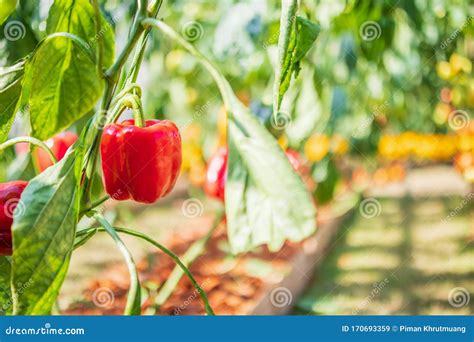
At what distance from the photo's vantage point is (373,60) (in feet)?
4.76

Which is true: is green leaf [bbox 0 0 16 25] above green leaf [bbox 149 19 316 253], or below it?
above

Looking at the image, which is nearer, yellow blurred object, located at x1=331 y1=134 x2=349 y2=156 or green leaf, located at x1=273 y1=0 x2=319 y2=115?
green leaf, located at x1=273 y1=0 x2=319 y2=115

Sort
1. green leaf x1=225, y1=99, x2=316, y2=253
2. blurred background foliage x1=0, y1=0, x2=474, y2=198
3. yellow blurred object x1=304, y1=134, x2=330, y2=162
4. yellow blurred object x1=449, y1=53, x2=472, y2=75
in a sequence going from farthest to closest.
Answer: yellow blurred object x1=449, y1=53, x2=472, y2=75 < yellow blurred object x1=304, y1=134, x2=330, y2=162 < blurred background foliage x1=0, y1=0, x2=474, y2=198 < green leaf x1=225, y1=99, x2=316, y2=253

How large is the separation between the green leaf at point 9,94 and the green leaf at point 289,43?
0.23 m

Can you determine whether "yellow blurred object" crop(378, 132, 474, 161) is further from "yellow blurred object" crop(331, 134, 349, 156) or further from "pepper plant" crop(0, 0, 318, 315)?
"pepper plant" crop(0, 0, 318, 315)

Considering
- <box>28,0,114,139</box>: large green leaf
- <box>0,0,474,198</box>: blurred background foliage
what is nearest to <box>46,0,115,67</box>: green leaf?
<box>28,0,114,139</box>: large green leaf

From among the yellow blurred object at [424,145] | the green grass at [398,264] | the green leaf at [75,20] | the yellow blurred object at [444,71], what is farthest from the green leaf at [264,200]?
the yellow blurred object at [424,145]

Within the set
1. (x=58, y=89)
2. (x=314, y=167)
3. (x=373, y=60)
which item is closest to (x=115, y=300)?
(x=314, y=167)

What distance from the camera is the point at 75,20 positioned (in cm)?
64

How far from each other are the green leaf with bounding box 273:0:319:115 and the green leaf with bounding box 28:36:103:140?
0.63 ft

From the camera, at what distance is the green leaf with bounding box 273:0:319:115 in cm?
47

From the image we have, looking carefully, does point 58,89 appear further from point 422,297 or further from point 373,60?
point 422,297

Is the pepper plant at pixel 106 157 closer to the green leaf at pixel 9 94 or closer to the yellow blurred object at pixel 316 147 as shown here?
the green leaf at pixel 9 94

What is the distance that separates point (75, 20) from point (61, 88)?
58 mm
